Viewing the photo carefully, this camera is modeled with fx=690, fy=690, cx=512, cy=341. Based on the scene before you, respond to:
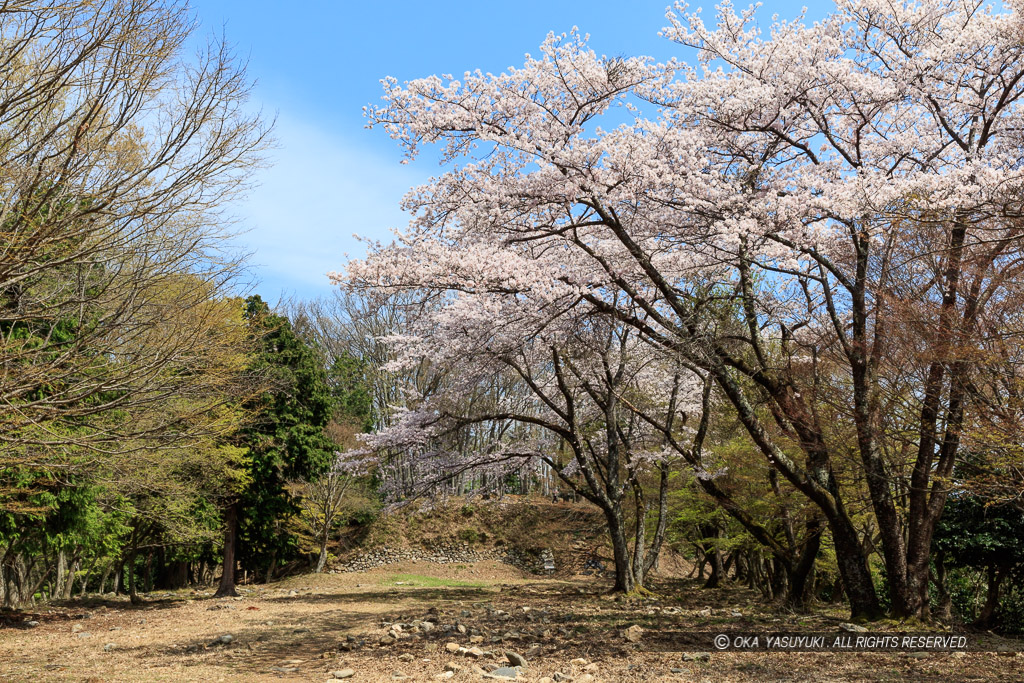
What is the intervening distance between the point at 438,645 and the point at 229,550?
13104 millimetres

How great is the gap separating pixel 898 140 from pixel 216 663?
10.7 meters

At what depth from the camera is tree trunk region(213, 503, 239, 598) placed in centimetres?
1841

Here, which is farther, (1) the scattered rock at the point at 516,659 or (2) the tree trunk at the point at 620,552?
(2) the tree trunk at the point at 620,552

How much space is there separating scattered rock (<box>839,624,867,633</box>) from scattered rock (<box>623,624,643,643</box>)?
2.36 metres

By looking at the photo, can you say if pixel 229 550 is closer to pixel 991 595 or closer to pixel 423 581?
pixel 423 581

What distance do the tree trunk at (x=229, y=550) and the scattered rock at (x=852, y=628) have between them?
50.8ft

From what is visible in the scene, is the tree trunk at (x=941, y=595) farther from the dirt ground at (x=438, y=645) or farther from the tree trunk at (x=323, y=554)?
the tree trunk at (x=323, y=554)

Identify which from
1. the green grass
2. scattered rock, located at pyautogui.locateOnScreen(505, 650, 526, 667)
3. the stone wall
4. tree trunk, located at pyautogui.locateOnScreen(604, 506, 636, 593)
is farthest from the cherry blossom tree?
the stone wall

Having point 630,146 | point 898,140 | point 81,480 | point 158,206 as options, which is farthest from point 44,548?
point 898,140

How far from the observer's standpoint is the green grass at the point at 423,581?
21812 millimetres

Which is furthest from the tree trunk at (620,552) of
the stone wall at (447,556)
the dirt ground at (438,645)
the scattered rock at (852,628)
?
the stone wall at (447,556)

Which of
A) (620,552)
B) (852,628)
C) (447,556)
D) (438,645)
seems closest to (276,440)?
(620,552)

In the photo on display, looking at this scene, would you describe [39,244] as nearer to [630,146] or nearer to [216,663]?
[216,663]

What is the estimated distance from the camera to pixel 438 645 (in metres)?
7.77
